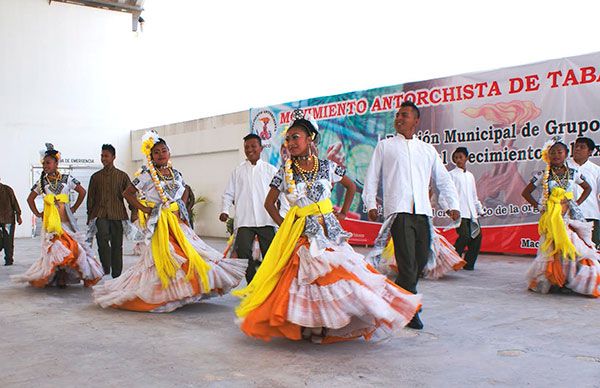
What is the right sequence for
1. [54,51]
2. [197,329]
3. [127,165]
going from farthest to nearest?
[127,165]
[54,51]
[197,329]

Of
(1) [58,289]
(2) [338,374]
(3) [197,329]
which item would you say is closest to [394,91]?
(1) [58,289]

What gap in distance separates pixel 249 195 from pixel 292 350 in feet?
9.11

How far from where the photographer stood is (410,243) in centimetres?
517

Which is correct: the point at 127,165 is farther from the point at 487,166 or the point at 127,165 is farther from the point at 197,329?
the point at 197,329

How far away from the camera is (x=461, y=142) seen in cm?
1202

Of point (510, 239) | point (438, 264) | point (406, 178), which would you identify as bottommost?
point (438, 264)

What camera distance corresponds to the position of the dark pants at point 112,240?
8.29 meters


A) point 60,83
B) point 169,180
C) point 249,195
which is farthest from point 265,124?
point 169,180

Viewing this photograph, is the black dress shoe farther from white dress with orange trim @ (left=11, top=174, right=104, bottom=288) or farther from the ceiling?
the ceiling

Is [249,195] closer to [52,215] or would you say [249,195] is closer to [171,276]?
[171,276]

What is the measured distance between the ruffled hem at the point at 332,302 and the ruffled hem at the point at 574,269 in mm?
3179

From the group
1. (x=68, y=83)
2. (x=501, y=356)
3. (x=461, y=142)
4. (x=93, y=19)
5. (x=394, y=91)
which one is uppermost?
(x=93, y=19)

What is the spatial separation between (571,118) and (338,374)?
831 cm

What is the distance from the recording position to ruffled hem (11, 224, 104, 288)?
770cm
